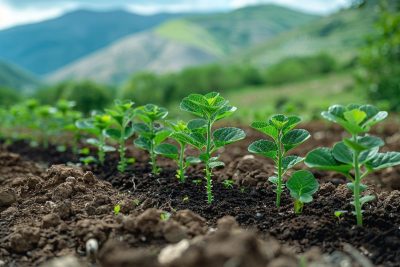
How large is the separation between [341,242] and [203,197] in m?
1.08

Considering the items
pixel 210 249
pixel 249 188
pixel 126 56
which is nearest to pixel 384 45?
pixel 249 188

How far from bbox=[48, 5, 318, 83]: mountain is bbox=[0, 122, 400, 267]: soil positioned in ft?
501

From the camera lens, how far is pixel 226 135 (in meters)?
3.13

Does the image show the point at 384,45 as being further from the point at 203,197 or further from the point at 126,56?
the point at 126,56

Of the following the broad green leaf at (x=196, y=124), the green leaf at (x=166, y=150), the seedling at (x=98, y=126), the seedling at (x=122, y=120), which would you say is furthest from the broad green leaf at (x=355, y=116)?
the seedling at (x=98, y=126)

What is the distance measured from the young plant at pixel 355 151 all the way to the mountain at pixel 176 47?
153701 mm

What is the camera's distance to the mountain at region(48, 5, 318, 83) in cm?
16475

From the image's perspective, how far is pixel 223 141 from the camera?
3.09 metres

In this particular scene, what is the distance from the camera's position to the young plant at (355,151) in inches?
97.3

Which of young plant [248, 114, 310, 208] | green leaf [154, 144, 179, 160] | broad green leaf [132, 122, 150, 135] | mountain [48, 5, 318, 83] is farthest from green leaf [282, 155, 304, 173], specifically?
mountain [48, 5, 318, 83]

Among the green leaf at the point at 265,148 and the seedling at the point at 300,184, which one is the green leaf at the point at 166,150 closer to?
the green leaf at the point at 265,148

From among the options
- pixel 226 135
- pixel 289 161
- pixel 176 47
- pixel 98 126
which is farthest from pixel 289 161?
pixel 176 47

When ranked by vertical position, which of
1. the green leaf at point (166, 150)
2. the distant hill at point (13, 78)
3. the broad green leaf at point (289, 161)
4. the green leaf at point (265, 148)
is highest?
the green leaf at point (265, 148)

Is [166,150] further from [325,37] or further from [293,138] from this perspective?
[325,37]
